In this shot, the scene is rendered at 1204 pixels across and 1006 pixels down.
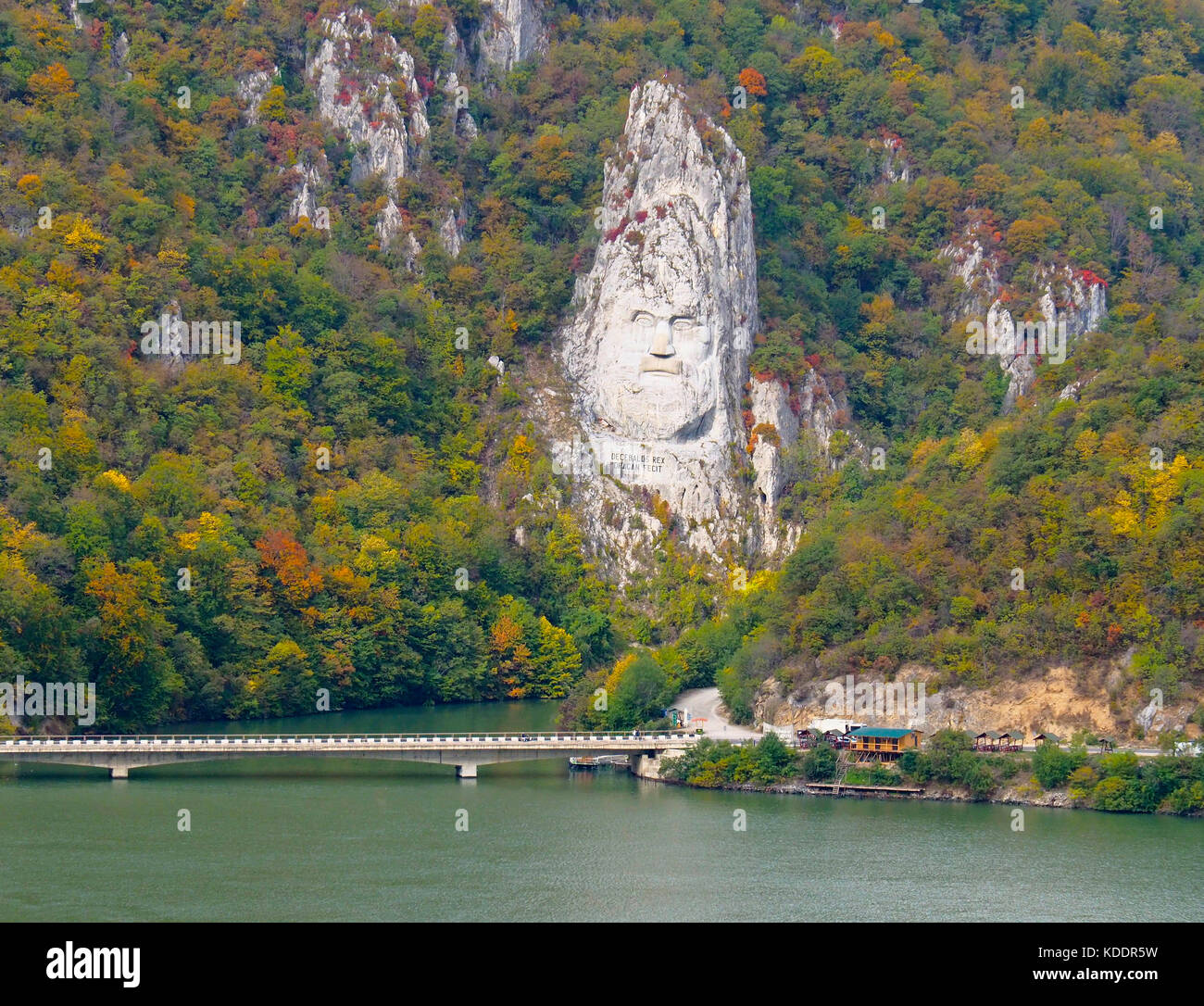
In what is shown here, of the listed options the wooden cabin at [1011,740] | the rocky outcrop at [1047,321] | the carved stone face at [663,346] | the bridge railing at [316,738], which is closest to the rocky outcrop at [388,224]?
the carved stone face at [663,346]

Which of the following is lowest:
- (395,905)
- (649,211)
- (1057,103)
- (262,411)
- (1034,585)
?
(395,905)

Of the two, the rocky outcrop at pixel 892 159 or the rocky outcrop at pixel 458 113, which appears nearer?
the rocky outcrop at pixel 458 113

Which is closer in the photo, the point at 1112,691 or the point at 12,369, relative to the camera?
the point at 1112,691

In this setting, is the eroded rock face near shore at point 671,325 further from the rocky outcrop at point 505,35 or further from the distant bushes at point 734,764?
the distant bushes at point 734,764

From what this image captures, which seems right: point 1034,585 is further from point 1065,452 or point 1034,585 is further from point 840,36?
point 840,36

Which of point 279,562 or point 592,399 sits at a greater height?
point 592,399

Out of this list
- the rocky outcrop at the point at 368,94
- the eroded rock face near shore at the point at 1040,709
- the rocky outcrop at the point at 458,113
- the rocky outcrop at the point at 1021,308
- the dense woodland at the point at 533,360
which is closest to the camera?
the eroded rock face near shore at the point at 1040,709

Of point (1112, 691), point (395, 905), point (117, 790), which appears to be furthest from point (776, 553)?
point (395, 905)
